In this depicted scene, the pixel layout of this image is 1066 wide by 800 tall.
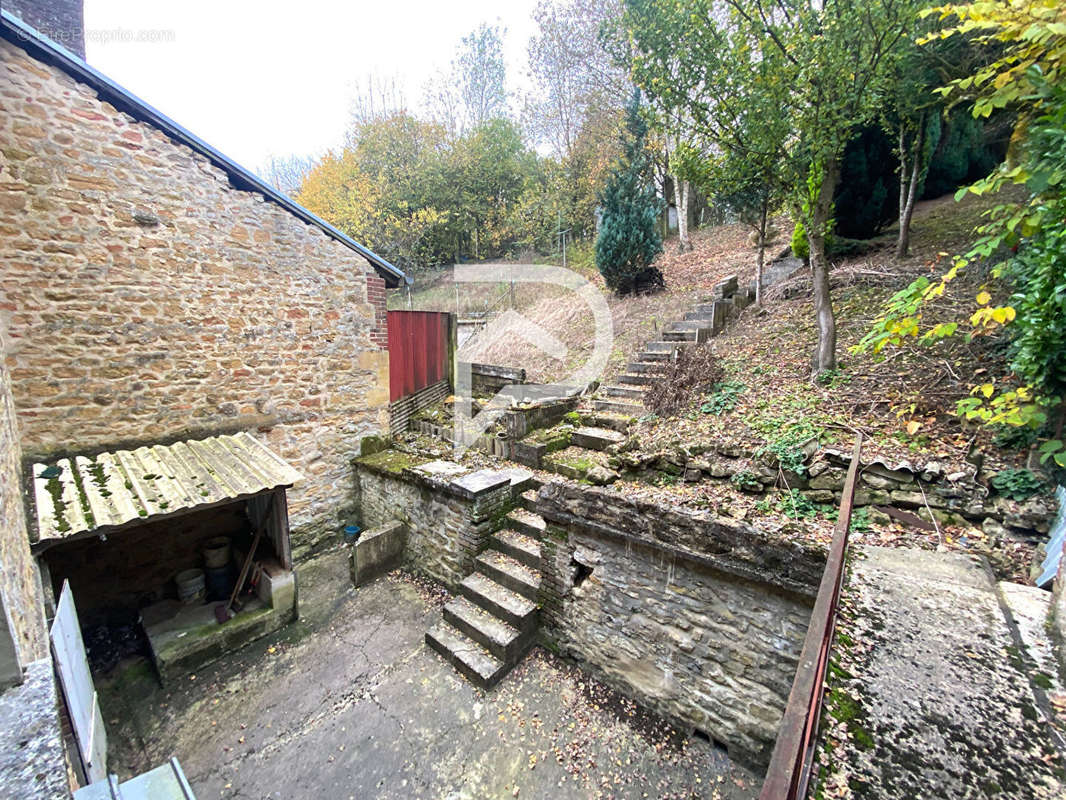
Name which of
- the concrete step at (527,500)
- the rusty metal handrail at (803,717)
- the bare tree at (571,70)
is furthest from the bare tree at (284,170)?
the rusty metal handrail at (803,717)

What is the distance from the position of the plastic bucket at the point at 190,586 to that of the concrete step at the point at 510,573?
3.31 m

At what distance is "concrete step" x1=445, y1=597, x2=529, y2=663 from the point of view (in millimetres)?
4172

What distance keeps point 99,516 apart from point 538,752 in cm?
421

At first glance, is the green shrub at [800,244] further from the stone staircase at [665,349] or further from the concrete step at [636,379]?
the concrete step at [636,379]

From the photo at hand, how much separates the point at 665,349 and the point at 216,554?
7.29 meters

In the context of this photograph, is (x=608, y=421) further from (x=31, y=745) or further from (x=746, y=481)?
(x=31, y=745)

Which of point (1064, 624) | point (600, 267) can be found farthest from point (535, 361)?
point (1064, 624)

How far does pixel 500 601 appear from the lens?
4.50m

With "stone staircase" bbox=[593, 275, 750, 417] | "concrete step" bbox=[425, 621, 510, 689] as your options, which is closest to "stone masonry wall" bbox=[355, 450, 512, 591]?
"concrete step" bbox=[425, 621, 510, 689]

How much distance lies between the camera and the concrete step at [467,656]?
4023mm

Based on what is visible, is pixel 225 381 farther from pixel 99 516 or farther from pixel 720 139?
pixel 720 139

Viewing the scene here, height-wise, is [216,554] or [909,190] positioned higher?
[909,190]

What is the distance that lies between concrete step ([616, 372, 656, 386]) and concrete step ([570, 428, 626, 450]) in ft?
4.11

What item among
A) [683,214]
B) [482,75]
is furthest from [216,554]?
[482,75]
